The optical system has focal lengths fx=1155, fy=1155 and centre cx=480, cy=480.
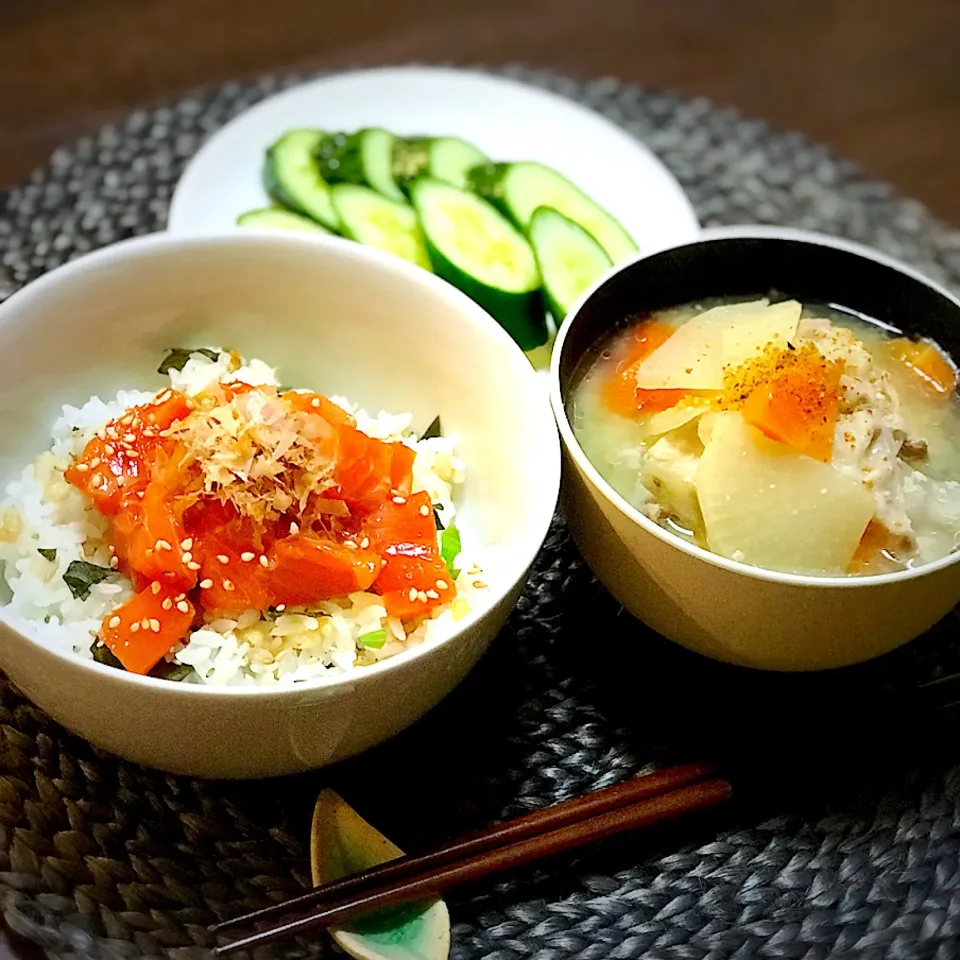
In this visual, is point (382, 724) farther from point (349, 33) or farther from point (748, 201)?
point (349, 33)

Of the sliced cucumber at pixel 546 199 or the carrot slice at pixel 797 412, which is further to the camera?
the sliced cucumber at pixel 546 199

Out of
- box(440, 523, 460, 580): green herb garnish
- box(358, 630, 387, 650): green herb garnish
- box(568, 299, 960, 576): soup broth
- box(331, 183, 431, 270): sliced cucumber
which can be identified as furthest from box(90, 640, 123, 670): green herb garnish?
box(331, 183, 431, 270): sliced cucumber

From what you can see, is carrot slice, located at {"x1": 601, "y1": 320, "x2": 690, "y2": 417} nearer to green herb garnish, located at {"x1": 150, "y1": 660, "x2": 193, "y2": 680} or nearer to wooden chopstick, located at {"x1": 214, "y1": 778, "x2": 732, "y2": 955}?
wooden chopstick, located at {"x1": 214, "y1": 778, "x2": 732, "y2": 955}

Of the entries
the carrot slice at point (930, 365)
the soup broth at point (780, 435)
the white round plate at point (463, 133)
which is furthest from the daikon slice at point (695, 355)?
the white round plate at point (463, 133)

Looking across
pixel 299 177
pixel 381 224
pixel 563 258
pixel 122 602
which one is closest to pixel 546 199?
pixel 563 258

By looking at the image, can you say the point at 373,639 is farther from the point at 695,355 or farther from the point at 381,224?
the point at 381,224

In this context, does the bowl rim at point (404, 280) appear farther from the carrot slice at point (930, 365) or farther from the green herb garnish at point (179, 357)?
the carrot slice at point (930, 365)
